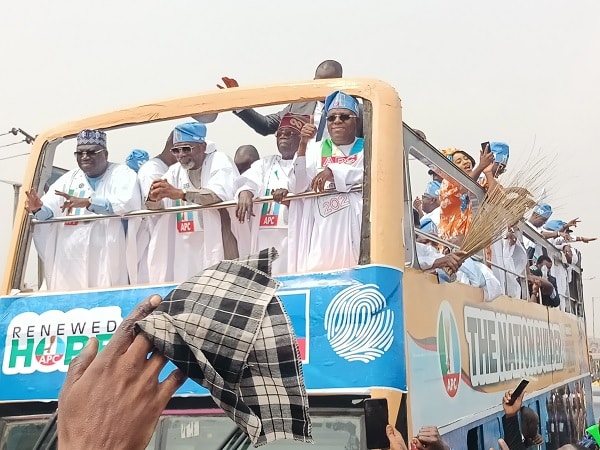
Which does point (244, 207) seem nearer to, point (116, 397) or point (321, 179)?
point (321, 179)

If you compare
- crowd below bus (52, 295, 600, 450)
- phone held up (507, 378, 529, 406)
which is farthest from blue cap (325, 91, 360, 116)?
crowd below bus (52, 295, 600, 450)

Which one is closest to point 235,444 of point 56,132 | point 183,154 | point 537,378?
point 183,154

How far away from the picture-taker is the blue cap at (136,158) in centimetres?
479

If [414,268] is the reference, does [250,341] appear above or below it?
below

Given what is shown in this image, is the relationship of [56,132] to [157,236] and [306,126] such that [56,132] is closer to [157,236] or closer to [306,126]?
[157,236]

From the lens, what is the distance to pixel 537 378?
5.65 m

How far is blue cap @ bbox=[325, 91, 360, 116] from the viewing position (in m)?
3.20

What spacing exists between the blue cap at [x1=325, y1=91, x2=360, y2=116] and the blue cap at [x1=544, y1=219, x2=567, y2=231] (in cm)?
655

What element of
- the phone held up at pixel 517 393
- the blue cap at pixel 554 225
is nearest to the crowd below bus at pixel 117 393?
the phone held up at pixel 517 393

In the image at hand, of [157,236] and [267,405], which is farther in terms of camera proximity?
[157,236]

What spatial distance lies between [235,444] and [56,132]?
81.0 inches

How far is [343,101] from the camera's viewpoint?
10.5 feet

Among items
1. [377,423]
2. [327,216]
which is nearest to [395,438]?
[377,423]

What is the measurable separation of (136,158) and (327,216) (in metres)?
2.05
